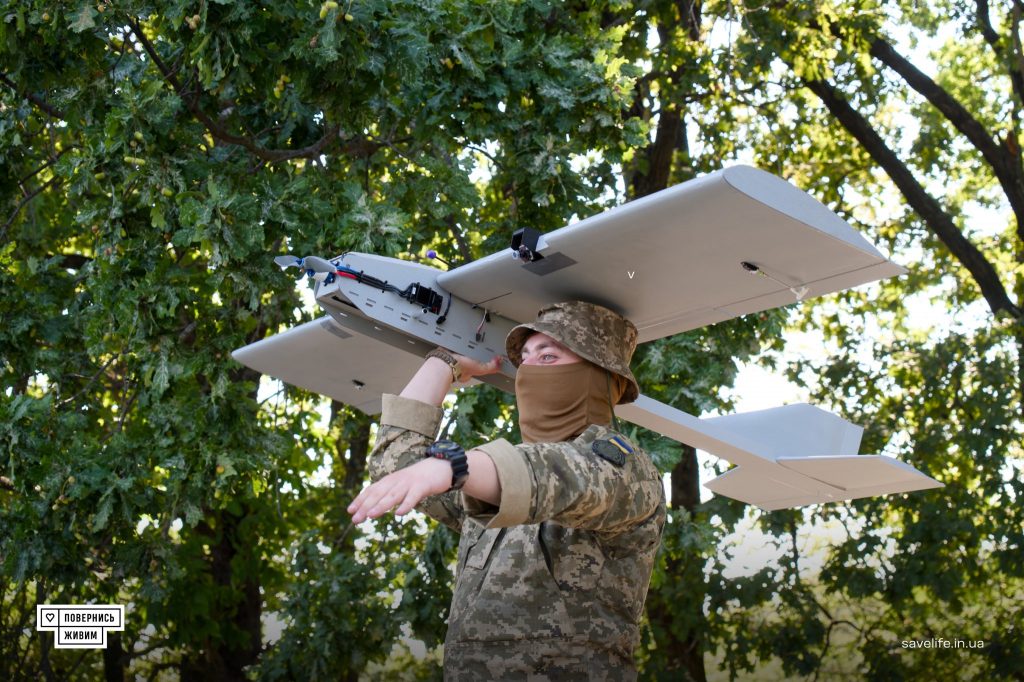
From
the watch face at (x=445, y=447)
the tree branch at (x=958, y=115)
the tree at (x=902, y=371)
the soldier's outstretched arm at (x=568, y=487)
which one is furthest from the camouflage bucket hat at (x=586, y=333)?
the tree branch at (x=958, y=115)

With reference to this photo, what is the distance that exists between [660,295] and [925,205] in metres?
9.16

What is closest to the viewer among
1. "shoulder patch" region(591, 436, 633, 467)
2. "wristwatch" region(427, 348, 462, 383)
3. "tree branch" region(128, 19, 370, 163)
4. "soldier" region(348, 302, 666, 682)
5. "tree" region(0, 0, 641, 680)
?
"shoulder patch" region(591, 436, 633, 467)

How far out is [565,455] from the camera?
297 centimetres

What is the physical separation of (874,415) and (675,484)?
213cm

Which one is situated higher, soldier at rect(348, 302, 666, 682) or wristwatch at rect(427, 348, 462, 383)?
wristwatch at rect(427, 348, 462, 383)

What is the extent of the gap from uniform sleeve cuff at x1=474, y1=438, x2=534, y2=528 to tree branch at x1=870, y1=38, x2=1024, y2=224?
403 inches

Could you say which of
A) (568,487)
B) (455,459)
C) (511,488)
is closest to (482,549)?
(568,487)

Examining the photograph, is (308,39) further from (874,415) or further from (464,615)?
(874,415)

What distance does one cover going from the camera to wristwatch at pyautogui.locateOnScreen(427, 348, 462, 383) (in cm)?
361

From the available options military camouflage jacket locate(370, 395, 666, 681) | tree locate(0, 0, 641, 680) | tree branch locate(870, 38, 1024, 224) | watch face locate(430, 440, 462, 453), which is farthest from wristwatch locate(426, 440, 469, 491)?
tree branch locate(870, 38, 1024, 224)

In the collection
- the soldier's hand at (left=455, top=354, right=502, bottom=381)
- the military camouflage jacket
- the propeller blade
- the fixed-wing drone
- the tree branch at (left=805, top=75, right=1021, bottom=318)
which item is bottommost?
the military camouflage jacket

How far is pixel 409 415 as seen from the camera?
3.25 m

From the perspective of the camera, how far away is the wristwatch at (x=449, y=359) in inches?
142

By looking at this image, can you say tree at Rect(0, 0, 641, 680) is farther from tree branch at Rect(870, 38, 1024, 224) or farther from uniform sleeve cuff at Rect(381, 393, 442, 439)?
tree branch at Rect(870, 38, 1024, 224)
